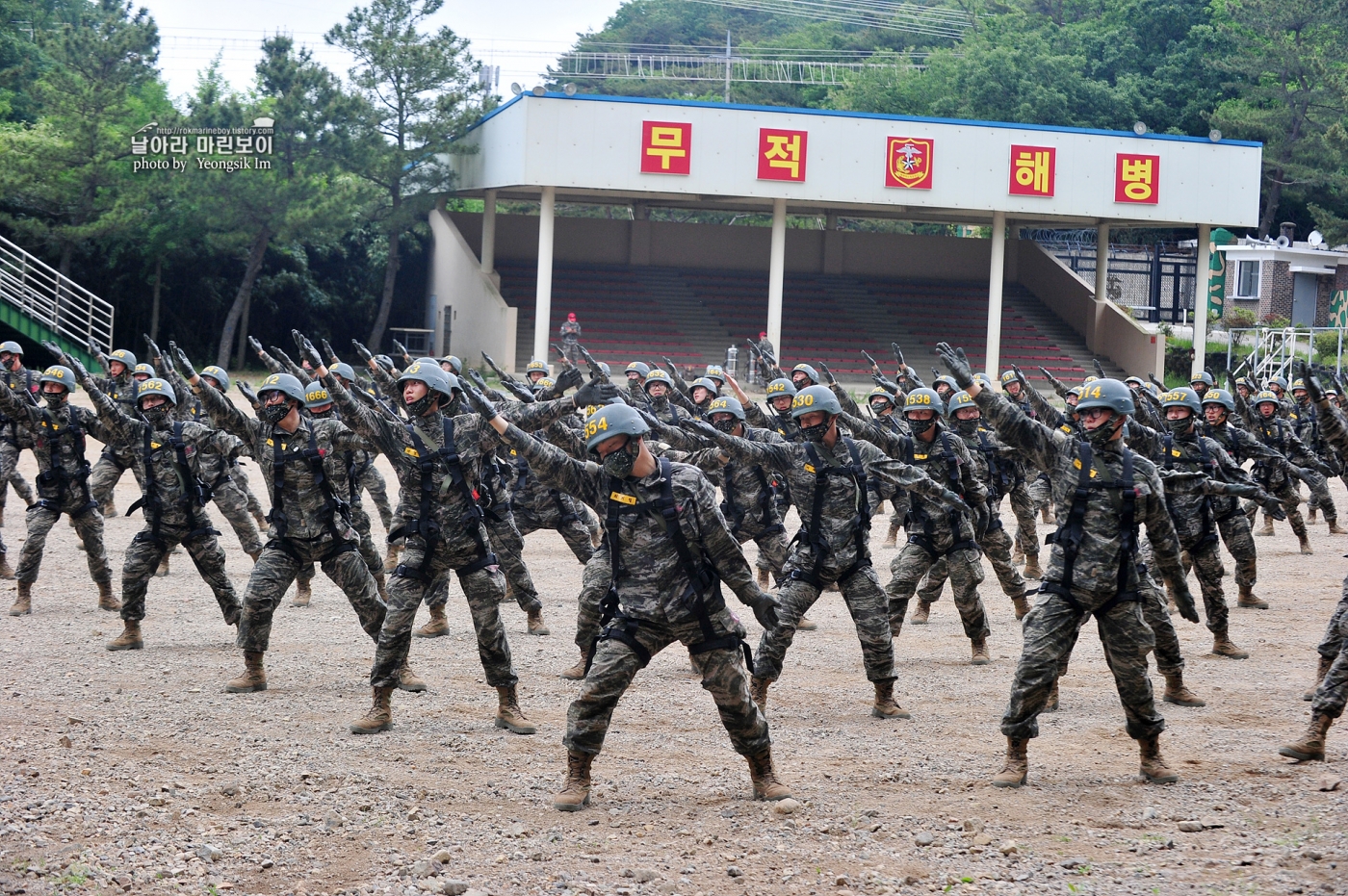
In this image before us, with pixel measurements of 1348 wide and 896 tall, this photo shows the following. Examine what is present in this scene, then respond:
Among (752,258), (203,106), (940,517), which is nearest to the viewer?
(940,517)

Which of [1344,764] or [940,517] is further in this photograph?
[940,517]

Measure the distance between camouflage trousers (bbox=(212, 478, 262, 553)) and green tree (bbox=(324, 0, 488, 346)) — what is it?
950 inches

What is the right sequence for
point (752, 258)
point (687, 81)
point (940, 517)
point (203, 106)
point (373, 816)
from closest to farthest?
point (373, 816)
point (940, 517)
point (203, 106)
point (752, 258)
point (687, 81)

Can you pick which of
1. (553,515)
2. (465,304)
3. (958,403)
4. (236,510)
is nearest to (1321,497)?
(958,403)

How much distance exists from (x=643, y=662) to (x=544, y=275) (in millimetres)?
27992

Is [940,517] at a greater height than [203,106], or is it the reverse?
[203,106]

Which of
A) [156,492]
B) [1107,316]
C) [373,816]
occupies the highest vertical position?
[1107,316]

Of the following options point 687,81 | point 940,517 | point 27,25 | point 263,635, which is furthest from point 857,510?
point 687,81

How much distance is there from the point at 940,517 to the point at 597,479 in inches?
152

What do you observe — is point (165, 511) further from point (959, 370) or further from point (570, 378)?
point (959, 370)

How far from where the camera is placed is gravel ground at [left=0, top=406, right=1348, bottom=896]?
6145 millimetres

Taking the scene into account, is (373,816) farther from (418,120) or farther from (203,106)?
(418,120)

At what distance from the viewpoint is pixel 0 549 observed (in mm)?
13523

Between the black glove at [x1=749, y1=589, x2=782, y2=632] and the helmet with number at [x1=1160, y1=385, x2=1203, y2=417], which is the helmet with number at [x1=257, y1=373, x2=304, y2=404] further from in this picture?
the helmet with number at [x1=1160, y1=385, x2=1203, y2=417]
